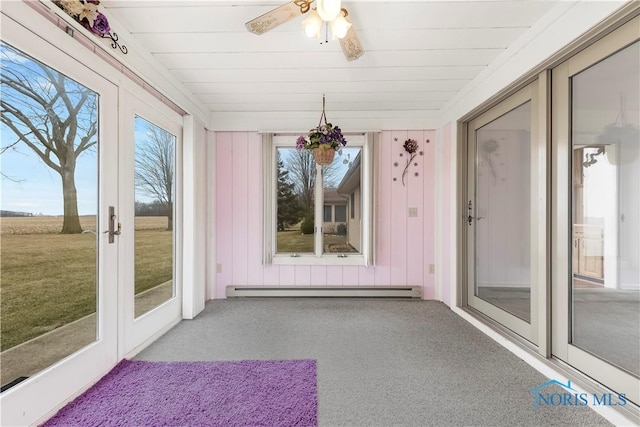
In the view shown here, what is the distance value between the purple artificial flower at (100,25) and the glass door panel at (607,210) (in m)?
2.99

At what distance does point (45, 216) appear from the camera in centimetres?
A: 151

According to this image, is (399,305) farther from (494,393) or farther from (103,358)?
(103,358)

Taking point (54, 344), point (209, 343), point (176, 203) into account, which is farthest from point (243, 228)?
point (54, 344)

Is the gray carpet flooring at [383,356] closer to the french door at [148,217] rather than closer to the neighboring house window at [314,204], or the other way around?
the french door at [148,217]

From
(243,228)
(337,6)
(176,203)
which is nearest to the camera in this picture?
(337,6)

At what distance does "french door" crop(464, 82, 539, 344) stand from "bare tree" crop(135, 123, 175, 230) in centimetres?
315

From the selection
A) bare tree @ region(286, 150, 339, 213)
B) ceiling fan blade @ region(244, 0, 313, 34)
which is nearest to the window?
bare tree @ region(286, 150, 339, 213)

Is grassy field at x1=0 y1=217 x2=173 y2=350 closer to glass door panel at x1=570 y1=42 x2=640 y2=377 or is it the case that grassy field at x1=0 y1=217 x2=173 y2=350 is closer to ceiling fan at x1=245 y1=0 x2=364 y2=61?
ceiling fan at x1=245 y1=0 x2=364 y2=61

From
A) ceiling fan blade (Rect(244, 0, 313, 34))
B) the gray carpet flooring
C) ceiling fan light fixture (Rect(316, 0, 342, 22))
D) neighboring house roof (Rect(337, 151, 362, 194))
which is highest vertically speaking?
ceiling fan blade (Rect(244, 0, 313, 34))

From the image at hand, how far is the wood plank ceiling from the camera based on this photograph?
66.8 inches

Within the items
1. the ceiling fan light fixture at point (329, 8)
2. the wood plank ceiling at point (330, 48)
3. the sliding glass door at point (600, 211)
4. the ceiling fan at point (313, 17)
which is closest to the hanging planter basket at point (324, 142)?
the wood plank ceiling at point (330, 48)

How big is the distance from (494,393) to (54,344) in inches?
103

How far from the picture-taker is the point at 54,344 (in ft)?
5.12

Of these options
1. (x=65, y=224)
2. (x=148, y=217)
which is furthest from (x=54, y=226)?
(x=148, y=217)
